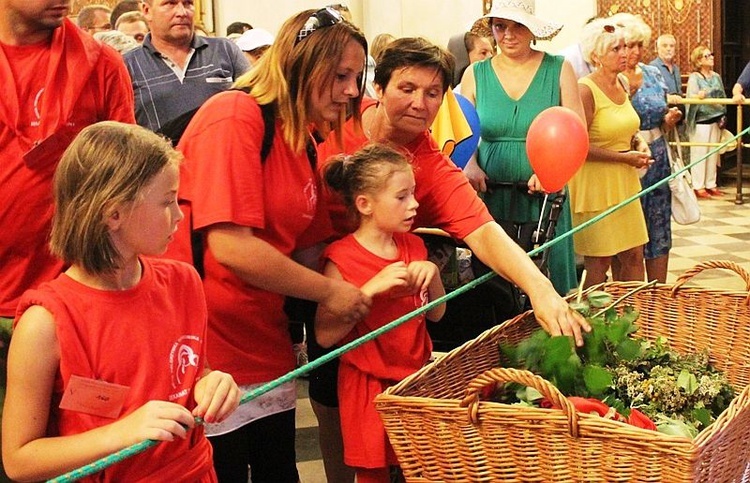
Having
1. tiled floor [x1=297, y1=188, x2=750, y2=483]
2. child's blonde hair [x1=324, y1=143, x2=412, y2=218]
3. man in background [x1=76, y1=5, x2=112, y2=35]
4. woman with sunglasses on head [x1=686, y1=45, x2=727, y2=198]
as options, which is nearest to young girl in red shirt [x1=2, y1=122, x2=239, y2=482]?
child's blonde hair [x1=324, y1=143, x2=412, y2=218]

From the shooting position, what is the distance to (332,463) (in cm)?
264

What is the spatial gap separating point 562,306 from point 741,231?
6573mm

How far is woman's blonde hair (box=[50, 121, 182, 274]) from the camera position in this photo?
1.55 metres

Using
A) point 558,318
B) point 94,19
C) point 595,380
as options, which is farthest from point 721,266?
point 94,19

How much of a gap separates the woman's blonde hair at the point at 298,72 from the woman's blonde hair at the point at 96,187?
1.76ft

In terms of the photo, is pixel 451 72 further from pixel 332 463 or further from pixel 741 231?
pixel 741 231

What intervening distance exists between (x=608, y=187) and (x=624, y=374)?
8.04 ft

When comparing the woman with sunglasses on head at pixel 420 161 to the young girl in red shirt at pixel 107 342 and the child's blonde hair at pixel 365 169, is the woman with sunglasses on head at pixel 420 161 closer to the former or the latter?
the child's blonde hair at pixel 365 169

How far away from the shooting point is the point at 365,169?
240cm

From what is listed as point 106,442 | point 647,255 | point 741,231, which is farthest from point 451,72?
point 741,231

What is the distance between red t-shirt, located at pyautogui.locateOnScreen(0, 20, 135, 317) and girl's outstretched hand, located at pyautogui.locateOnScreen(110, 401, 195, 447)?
79 centimetres

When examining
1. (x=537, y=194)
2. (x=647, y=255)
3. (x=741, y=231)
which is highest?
(x=537, y=194)

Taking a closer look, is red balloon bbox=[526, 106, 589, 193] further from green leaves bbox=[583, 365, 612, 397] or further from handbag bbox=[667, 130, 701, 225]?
handbag bbox=[667, 130, 701, 225]

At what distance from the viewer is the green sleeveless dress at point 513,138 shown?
13.1ft
